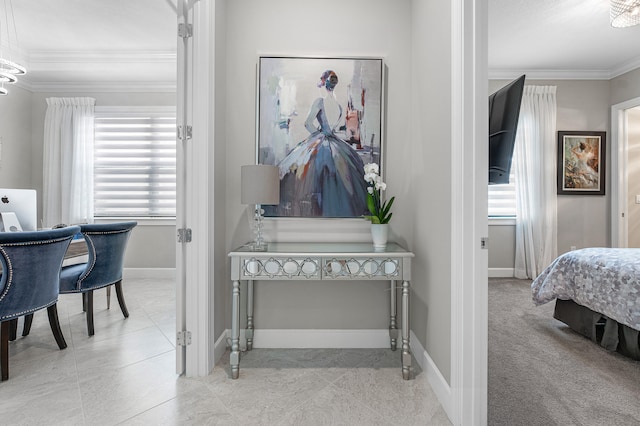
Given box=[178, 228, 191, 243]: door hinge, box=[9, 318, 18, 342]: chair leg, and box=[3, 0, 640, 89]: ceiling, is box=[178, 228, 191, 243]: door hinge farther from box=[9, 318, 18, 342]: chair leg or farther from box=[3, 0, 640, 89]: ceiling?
box=[3, 0, 640, 89]: ceiling

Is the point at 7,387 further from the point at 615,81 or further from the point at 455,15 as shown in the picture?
the point at 615,81

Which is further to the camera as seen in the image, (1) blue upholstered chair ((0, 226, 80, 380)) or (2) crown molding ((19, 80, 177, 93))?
(2) crown molding ((19, 80, 177, 93))

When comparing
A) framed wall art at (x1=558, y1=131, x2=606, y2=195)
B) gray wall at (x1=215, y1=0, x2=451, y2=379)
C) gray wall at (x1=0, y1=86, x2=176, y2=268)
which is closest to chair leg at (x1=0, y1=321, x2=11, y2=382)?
gray wall at (x1=215, y1=0, x2=451, y2=379)

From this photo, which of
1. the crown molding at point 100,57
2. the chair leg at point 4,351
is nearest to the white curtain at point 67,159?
the crown molding at point 100,57

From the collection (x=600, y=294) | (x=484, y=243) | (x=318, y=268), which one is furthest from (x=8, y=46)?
(x=600, y=294)

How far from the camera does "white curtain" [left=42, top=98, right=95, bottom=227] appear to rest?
450 centimetres

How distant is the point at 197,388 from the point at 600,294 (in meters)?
2.97

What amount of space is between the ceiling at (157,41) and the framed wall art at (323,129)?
1622 mm

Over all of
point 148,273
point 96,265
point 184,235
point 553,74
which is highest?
point 553,74

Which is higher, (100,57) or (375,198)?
(100,57)

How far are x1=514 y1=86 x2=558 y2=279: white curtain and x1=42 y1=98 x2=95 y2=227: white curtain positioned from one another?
20.3 ft

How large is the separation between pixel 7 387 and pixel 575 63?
6742mm

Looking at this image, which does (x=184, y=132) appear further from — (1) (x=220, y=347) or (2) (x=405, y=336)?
(2) (x=405, y=336)

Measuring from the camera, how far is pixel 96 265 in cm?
278
